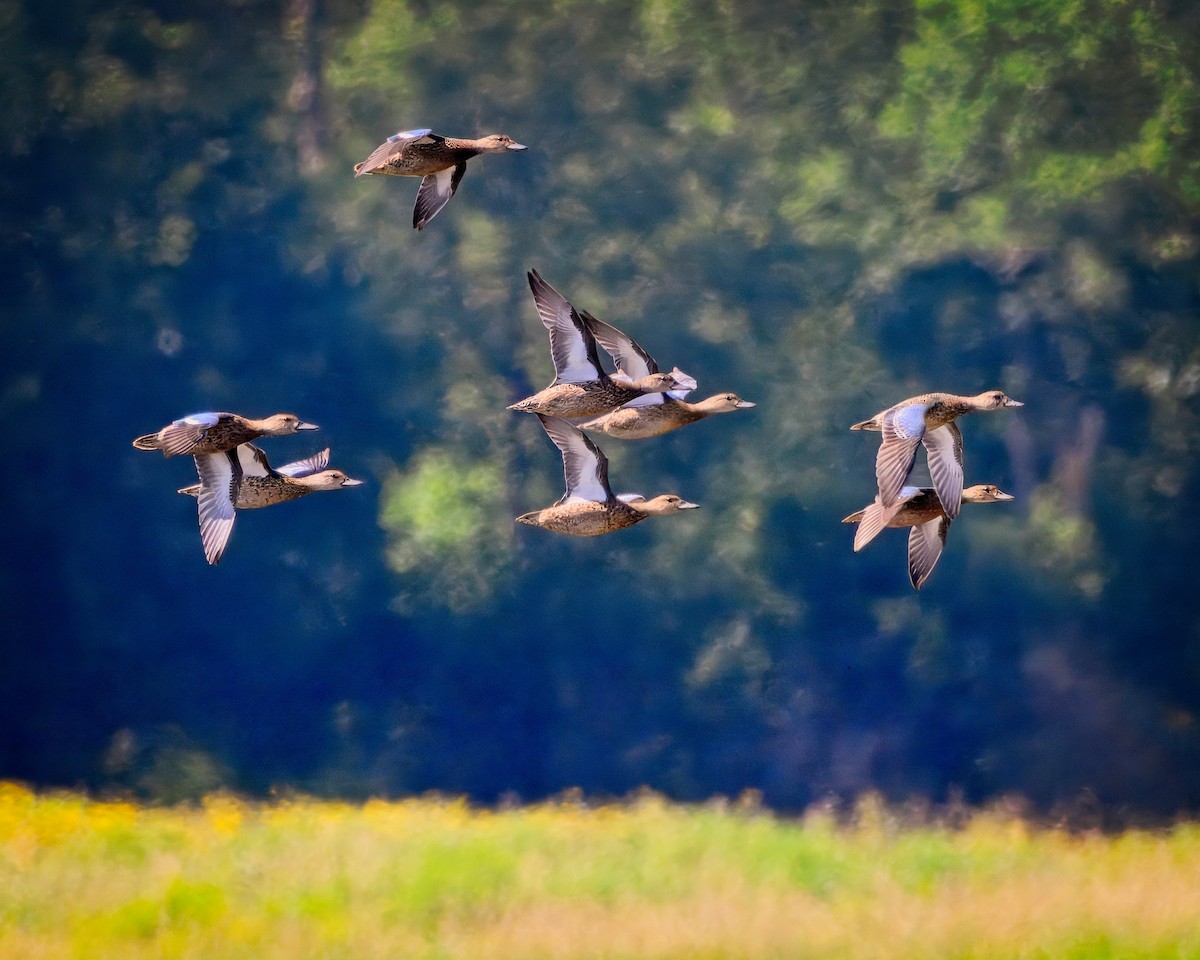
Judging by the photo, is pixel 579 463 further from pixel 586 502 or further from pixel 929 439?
pixel 929 439

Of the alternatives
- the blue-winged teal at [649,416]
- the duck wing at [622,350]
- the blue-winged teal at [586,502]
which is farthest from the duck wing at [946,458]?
the duck wing at [622,350]

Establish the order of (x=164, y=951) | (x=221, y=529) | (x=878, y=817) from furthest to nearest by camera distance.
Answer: (x=878, y=817) < (x=164, y=951) < (x=221, y=529)

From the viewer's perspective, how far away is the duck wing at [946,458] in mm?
3064

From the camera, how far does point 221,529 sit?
297cm

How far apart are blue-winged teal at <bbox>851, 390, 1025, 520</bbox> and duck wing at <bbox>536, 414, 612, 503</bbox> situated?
0.56 m

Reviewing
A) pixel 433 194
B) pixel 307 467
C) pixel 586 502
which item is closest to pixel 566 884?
pixel 586 502

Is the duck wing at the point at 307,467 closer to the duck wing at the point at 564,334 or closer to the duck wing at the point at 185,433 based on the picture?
the duck wing at the point at 185,433

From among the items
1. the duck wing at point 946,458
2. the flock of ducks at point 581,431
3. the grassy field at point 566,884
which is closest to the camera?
the flock of ducks at point 581,431

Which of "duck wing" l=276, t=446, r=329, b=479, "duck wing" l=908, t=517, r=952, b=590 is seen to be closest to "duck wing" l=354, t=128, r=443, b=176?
"duck wing" l=276, t=446, r=329, b=479

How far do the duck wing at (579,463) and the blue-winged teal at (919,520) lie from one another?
0.56m

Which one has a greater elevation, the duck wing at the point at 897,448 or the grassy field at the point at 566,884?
the duck wing at the point at 897,448

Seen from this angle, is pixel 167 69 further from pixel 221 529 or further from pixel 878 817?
pixel 878 817

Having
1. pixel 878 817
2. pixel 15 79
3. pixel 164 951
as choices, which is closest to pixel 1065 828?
pixel 878 817

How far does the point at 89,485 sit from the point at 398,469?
789mm
